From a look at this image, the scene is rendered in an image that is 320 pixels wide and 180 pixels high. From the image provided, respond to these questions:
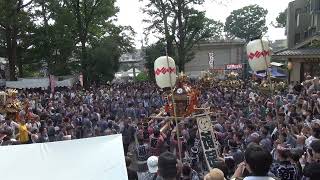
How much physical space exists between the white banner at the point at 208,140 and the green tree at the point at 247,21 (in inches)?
3693

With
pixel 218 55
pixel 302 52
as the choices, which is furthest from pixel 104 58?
pixel 218 55

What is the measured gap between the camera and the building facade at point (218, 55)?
66438mm

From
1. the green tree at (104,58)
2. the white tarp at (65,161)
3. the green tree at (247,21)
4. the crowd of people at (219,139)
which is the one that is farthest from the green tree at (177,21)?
the green tree at (247,21)

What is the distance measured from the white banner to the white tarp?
657 centimetres

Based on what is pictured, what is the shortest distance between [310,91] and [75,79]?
30.8 metres

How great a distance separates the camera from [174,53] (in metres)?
44.6

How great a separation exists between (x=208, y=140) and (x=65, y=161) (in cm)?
773

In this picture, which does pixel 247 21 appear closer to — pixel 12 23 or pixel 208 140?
pixel 12 23

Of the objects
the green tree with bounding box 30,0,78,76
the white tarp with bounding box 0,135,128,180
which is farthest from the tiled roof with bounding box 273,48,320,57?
the white tarp with bounding box 0,135,128,180

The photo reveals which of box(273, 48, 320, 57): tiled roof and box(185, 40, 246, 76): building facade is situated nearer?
box(273, 48, 320, 57): tiled roof

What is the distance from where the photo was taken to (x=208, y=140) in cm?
1257

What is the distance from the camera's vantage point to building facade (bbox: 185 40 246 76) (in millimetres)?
66438

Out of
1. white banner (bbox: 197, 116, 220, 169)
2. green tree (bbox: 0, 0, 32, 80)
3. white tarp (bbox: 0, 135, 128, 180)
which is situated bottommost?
white banner (bbox: 197, 116, 220, 169)

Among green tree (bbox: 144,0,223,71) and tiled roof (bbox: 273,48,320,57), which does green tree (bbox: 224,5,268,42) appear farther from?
tiled roof (bbox: 273,48,320,57)
